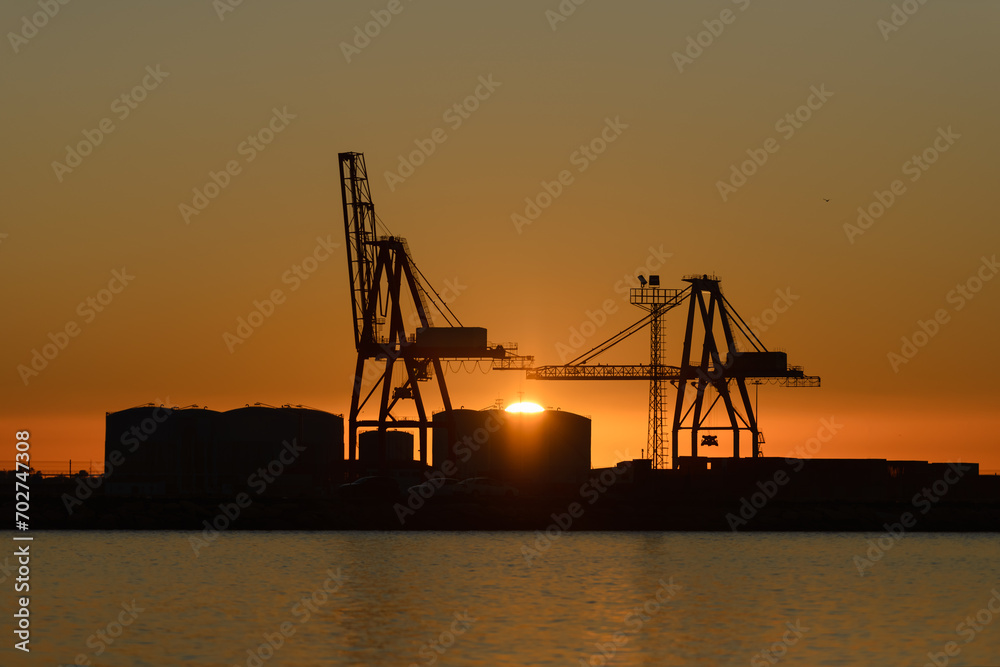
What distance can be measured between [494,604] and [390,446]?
72.5 meters

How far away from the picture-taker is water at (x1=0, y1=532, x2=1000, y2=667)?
36.2 m

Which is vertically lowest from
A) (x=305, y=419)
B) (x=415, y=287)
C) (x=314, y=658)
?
(x=314, y=658)

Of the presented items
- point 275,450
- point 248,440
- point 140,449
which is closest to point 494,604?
point 275,450

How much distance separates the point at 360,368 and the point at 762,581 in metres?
59.3

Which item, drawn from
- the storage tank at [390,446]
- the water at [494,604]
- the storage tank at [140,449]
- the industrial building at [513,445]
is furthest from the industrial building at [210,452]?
the water at [494,604]

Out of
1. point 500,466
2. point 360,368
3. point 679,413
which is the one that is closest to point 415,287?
point 360,368

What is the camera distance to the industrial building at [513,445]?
11356cm

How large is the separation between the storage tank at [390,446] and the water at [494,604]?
1515 inches

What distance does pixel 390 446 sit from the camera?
118375 mm

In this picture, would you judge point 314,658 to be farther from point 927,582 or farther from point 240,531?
point 240,531

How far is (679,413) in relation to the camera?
11825 cm

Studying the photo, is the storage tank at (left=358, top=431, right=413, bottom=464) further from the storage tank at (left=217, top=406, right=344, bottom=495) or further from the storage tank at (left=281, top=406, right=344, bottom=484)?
the storage tank at (left=217, top=406, right=344, bottom=495)

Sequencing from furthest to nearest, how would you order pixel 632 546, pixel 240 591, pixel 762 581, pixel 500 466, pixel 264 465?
pixel 500 466
pixel 264 465
pixel 632 546
pixel 762 581
pixel 240 591

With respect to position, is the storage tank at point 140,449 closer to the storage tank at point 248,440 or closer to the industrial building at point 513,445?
the storage tank at point 248,440
